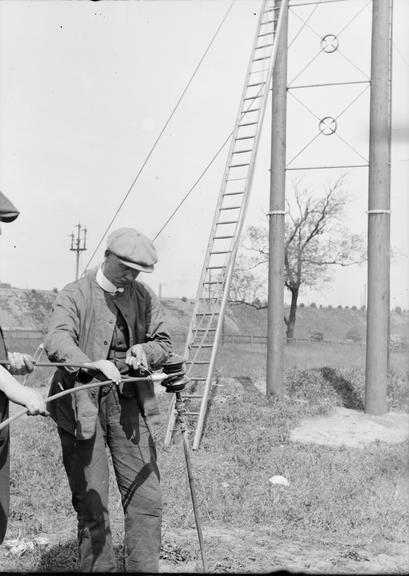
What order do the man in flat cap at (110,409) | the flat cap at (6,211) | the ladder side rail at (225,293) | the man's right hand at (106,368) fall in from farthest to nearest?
the ladder side rail at (225,293) → the man in flat cap at (110,409) → the man's right hand at (106,368) → the flat cap at (6,211)

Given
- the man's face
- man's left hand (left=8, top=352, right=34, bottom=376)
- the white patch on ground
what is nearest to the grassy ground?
the white patch on ground

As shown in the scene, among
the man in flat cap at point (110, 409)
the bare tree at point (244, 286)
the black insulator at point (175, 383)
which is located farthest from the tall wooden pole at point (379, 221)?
the bare tree at point (244, 286)

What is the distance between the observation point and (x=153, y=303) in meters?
4.60

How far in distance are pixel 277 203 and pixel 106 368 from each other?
8.40 meters

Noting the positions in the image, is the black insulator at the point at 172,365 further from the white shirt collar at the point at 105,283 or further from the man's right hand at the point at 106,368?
A: the man's right hand at the point at 106,368

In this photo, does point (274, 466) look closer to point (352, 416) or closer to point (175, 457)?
point (175, 457)

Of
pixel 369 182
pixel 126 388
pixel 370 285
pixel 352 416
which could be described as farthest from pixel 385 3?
pixel 126 388

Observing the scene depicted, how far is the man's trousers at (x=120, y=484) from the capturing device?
4.09 metres

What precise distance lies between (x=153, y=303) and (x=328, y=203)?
38566 mm

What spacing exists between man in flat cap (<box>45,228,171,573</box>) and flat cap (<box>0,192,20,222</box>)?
727 mm

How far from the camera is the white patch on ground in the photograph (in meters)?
9.71

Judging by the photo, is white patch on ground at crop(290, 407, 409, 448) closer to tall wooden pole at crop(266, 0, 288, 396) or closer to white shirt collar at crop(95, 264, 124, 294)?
tall wooden pole at crop(266, 0, 288, 396)

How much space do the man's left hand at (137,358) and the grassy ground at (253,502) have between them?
1.68 m

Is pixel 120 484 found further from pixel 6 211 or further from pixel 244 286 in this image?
pixel 244 286
